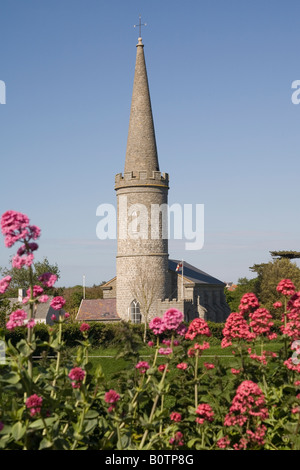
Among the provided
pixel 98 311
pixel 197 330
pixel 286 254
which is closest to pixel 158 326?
pixel 197 330

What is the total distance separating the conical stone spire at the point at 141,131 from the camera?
50281 millimetres

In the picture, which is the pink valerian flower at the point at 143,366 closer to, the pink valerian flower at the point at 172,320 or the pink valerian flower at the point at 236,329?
the pink valerian flower at the point at 172,320

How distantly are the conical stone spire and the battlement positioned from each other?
388mm

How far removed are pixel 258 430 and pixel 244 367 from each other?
3.92 ft

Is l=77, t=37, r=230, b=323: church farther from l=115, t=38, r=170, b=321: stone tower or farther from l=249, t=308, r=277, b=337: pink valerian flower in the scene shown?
l=249, t=308, r=277, b=337: pink valerian flower

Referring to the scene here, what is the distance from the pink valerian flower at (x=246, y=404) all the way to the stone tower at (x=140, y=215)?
142 feet

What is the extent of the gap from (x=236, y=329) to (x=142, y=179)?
139ft

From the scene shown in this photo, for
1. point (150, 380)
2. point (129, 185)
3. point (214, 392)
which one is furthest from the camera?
point (129, 185)

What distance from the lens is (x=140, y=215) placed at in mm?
50500

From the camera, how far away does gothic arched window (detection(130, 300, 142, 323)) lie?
1987 inches

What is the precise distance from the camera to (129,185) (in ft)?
164

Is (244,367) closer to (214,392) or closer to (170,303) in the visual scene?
(214,392)

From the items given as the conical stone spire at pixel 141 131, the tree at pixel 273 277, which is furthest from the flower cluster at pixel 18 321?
the tree at pixel 273 277
